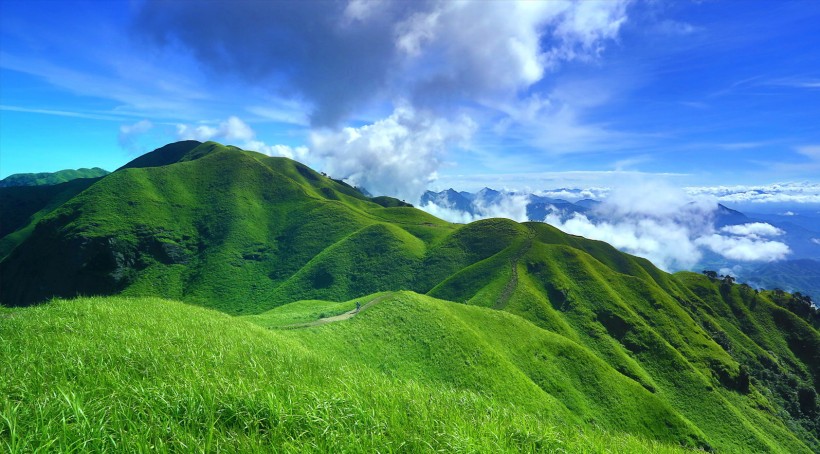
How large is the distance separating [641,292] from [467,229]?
7118cm

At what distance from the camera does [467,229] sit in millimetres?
170125

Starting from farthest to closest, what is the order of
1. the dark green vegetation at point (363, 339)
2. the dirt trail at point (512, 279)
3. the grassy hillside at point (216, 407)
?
the dirt trail at point (512, 279), the dark green vegetation at point (363, 339), the grassy hillside at point (216, 407)

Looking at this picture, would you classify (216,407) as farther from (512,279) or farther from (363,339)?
(512,279)

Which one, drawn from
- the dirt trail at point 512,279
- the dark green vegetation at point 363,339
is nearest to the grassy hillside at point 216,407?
the dark green vegetation at point 363,339

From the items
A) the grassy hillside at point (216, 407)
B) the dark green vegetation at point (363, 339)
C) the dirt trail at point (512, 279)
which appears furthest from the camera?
the dirt trail at point (512, 279)

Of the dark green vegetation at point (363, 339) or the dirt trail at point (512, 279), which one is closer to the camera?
the dark green vegetation at point (363, 339)

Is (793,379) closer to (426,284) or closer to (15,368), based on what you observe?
(426,284)

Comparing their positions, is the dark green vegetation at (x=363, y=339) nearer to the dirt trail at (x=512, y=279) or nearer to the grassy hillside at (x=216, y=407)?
the grassy hillside at (x=216, y=407)

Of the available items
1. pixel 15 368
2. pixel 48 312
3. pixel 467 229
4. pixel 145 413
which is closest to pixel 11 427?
pixel 145 413

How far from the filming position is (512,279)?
4478 inches

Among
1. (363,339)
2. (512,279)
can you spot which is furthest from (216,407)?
(512,279)

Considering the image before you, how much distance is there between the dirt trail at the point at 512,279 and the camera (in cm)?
10021

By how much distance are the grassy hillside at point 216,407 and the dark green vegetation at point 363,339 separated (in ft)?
0.20

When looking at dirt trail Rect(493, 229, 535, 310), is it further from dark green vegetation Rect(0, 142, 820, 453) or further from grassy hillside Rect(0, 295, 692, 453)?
grassy hillside Rect(0, 295, 692, 453)
